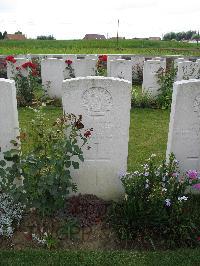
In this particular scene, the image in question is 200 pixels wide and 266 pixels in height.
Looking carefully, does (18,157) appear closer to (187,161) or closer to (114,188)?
(114,188)

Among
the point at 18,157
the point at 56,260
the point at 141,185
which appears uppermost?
the point at 18,157

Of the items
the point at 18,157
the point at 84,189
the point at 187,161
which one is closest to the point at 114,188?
the point at 84,189

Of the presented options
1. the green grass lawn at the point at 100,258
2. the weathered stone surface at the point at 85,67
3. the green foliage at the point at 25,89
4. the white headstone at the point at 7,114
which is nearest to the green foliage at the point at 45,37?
the weathered stone surface at the point at 85,67

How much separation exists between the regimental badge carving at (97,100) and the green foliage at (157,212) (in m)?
0.89

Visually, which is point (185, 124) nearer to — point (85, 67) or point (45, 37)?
point (85, 67)

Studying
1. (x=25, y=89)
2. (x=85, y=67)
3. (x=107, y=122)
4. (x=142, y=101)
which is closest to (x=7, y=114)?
(x=107, y=122)

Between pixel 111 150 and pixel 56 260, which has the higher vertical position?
pixel 111 150

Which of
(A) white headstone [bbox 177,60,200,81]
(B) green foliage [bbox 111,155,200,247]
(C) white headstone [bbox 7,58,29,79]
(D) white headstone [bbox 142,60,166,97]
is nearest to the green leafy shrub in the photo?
(C) white headstone [bbox 7,58,29,79]

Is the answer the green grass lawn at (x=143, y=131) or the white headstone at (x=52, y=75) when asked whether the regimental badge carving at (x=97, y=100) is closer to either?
the green grass lawn at (x=143, y=131)

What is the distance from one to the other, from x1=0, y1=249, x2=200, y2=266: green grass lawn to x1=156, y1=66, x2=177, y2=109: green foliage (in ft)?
21.4

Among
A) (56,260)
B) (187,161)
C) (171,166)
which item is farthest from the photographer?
(187,161)

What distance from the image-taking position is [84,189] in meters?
4.95

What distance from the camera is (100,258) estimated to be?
3865 millimetres

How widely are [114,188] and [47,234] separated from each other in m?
1.21
